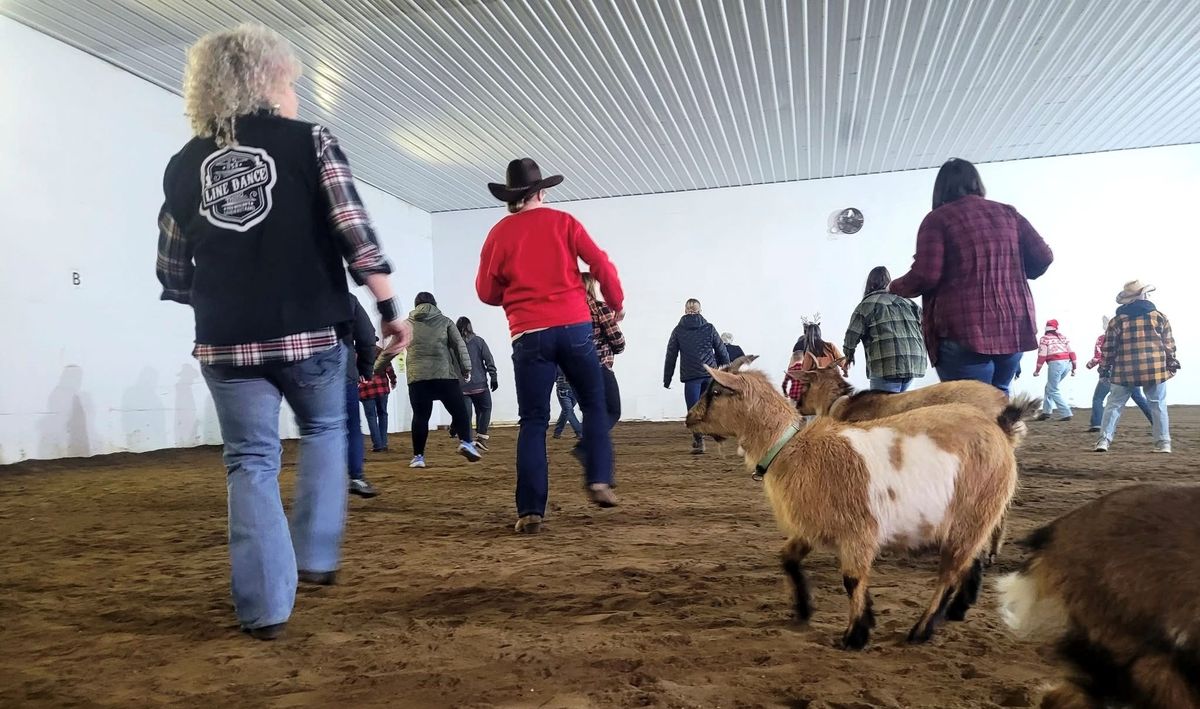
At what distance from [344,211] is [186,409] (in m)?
9.84

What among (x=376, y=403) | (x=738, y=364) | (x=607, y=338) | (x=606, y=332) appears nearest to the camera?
(x=738, y=364)

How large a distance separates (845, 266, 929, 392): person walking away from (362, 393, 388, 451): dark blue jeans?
272 inches

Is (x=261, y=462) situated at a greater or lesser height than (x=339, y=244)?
lesser

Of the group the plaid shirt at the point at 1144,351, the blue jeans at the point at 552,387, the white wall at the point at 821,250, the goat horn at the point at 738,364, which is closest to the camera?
the goat horn at the point at 738,364

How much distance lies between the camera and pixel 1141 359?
691 cm

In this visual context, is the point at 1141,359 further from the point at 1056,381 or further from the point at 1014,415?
the point at 1014,415

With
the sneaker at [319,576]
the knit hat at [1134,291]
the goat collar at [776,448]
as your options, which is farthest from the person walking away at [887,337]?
the sneaker at [319,576]

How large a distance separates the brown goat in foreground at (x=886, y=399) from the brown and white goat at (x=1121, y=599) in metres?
1.31

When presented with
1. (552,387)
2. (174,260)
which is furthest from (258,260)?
(552,387)

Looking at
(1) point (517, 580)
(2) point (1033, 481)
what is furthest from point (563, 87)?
(1) point (517, 580)

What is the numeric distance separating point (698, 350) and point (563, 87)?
17.5 ft

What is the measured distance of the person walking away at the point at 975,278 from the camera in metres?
3.46

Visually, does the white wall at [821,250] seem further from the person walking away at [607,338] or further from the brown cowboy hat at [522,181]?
the brown cowboy hat at [522,181]

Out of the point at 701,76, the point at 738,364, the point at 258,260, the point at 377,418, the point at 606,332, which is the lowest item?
the point at 377,418
